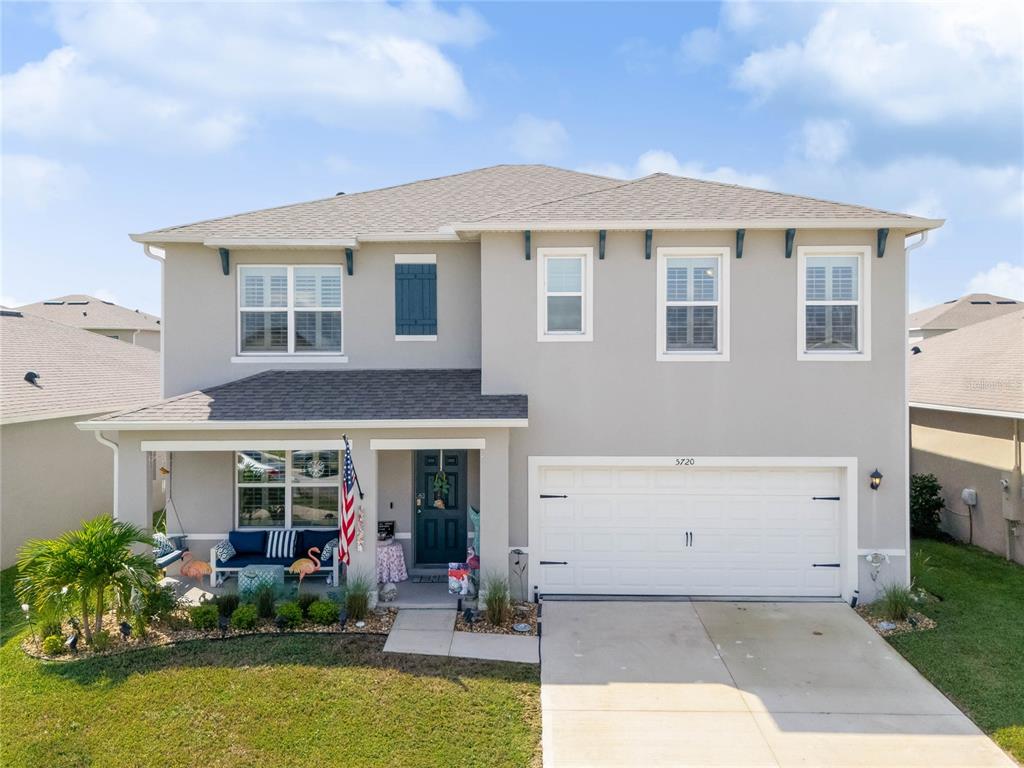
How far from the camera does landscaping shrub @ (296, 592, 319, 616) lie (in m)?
7.98

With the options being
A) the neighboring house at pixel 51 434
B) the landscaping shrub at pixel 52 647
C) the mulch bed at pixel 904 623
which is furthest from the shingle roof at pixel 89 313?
the mulch bed at pixel 904 623

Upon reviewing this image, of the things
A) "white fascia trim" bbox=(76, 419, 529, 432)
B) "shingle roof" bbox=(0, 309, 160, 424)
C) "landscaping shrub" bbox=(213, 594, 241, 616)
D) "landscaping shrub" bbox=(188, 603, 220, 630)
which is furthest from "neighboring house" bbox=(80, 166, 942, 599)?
"shingle roof" bbox=(0, 309, 160, 424)

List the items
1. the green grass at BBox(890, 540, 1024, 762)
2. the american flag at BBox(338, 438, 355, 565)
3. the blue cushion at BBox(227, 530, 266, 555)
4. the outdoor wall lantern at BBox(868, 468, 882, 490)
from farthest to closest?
the blue cushion at BBox(227, 530, 266, 555)
the outdoor wall lantern at BBox(868, 468, 882, 490)
the american flag at BBox(338, 438, 355, 565)
the green grass at BBox(890, 540, 1024, 762)

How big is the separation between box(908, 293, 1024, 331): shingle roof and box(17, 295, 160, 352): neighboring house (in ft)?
128

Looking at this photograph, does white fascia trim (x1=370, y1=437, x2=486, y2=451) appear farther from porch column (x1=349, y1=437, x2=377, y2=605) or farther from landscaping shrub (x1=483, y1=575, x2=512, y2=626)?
landscaping shrub (x1=483, y1=575, x2=512, y2=626)

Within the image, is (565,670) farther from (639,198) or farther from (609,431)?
(639,198)

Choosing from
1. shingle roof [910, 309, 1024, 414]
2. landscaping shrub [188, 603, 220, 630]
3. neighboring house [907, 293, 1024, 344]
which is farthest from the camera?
neighboring house [907, 293, 1024, 344]

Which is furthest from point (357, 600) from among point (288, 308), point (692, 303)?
point (692, 303)

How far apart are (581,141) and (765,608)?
11468mm

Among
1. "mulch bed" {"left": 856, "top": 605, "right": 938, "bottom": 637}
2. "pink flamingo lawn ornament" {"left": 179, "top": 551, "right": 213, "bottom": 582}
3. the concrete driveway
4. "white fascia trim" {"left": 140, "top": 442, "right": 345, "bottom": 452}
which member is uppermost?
"white fascia trim" {"left": 140, "top": 442, "right": 345, "bottom": 452}

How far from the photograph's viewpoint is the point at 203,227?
10227mm

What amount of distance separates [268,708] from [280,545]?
3.97 meters

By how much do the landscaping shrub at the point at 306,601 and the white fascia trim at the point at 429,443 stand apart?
2259 mm

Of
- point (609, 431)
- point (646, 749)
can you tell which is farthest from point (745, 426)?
point (646, 749)
